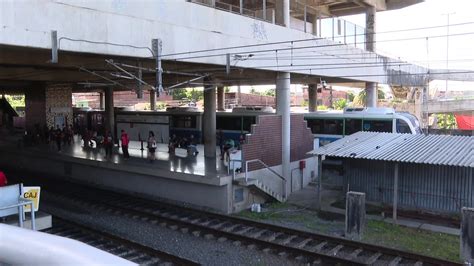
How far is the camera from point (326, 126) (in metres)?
24.8

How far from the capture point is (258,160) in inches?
685

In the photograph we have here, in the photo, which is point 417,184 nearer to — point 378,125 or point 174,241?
point 378,125

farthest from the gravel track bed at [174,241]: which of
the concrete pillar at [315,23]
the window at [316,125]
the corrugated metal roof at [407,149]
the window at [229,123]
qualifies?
the concrete pillar at [315,23]

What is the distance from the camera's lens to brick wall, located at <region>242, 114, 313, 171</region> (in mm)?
17416

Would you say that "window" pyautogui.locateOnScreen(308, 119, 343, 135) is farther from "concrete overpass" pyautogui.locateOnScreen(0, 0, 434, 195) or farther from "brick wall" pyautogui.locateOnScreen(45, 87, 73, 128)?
"brick wall" pyautogui.locateOnScreen(45, 87, 73, 128)

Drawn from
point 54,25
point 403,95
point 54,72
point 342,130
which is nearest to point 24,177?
point 54,72

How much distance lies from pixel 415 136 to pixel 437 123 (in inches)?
1352

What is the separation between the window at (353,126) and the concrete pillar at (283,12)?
7201mm

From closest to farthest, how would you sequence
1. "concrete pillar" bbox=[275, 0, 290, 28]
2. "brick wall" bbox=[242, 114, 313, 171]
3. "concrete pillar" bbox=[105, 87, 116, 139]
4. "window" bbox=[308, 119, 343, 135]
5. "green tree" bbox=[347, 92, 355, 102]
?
"brick wall" bbox=[242, 114, 313, 171] < "concrete pillar" bbox=[275, 0, 290, 28] < "window" bbox=[308, 119, 343, 135] < "concrete pillar" bbox=[105, 87, 116, 139] < "green tree" bbox=[347, 92, 355, 102]

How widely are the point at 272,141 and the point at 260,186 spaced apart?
265cm

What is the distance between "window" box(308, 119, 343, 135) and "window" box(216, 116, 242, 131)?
414 centimetres

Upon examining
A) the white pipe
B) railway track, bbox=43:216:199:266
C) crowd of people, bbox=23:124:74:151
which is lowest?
railway track, bbox=43:216:199:266

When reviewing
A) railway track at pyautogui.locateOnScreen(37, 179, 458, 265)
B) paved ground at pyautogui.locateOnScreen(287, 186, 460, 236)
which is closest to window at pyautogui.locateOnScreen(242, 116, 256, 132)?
paved ground at pyautogui.locateOnScreen(287, 186, 460, 236)

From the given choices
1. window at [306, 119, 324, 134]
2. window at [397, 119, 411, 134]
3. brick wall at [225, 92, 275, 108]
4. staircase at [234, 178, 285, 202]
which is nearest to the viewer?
staircase at [234, 178, 285, 202]
